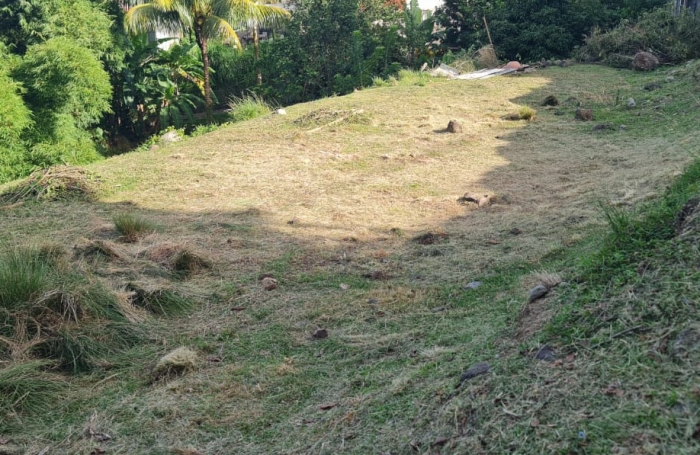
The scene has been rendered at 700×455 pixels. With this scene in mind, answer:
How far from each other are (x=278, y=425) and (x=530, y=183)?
581 cm

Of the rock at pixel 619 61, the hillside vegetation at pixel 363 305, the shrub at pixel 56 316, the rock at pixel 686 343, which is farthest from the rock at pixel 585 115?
the rock at pixel 686 343

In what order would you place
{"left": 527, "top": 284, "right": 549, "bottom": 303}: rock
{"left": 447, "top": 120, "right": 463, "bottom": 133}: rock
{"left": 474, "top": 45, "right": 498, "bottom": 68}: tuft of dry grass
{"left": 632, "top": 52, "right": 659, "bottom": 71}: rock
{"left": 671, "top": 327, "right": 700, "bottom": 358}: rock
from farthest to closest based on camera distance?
{"left": 474, "top": 45, "right": 498, "bottom": 68}: tuft of dry grass, {"left": 632, "top": 52, "right": 659, "bottom": 71}: rock, {"left": 447, "top": 120, "right": 463, "bottom": 133}: rock, {"left": 527, "top": 284, "right": 549, "bottom": 303}: rock, {"left": 671, "top": 327, "right": 700, "bottom": 358}: rock

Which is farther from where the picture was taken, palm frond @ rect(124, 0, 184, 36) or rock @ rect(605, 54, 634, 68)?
palm frond @ rect(124, 0, 184, 36)

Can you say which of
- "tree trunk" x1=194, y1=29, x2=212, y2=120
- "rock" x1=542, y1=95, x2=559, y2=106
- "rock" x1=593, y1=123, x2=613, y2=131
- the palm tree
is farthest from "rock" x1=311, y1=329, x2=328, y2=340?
"tree trunk" x1=194, y1=29, x2=212, y2=120

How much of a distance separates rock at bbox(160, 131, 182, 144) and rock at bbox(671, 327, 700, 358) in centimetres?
1121

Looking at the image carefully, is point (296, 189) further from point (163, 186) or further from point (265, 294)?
point (265, 294)

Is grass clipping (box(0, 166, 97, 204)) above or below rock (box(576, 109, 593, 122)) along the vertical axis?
above

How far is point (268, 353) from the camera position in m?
4.19

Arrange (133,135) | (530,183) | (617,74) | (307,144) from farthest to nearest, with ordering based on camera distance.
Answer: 1. (133,135)
2. (617,74)
3. (307,144)
4. (530,183)

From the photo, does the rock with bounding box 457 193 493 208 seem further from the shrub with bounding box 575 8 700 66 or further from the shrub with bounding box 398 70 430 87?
the shrub with bounding box 575 8 700 66

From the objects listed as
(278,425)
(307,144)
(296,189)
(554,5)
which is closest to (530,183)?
(296,189)

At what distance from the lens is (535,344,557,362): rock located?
2.72 meters

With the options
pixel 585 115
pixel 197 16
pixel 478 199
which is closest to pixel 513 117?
pixel 585 115

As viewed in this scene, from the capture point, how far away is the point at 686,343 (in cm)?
240
